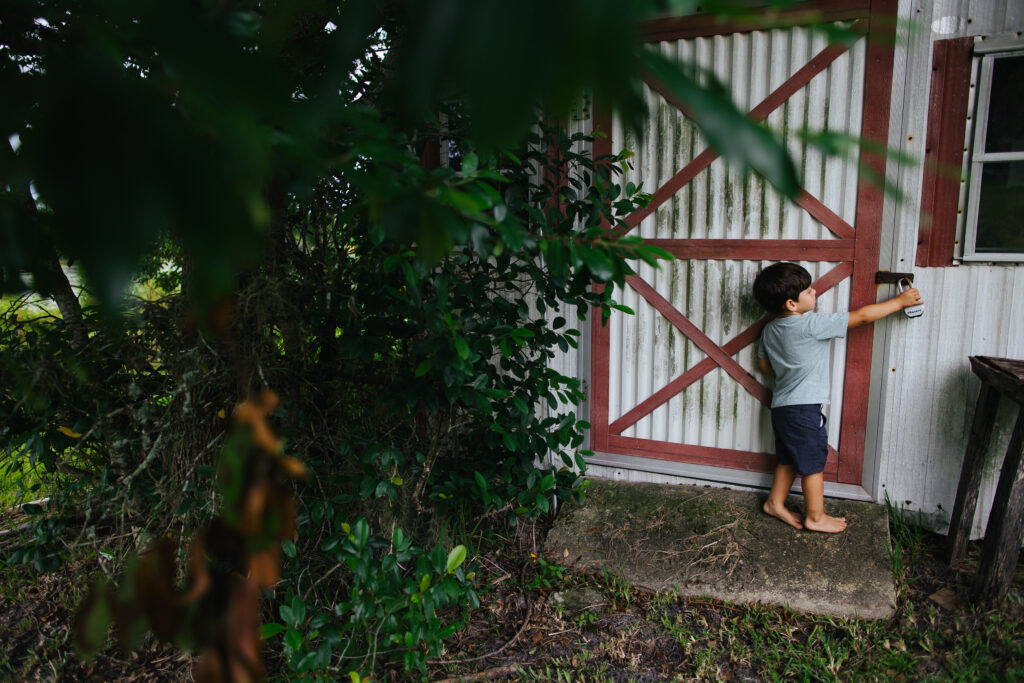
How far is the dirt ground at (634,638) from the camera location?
7.25 feet

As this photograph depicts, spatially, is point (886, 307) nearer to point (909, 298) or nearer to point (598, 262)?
point (909, 298)

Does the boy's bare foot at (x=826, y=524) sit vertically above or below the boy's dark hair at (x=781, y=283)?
below

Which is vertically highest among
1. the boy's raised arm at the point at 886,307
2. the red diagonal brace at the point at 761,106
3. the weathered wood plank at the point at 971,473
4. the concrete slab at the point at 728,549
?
the red diagonal brace at the point at 761,106

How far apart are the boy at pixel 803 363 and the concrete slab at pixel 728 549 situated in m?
0.14

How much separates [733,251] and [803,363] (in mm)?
682

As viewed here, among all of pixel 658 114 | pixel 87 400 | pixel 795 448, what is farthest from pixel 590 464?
pixel 87 400

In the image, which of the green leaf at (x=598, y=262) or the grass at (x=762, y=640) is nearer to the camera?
the green leaf at (x=598, y=262)

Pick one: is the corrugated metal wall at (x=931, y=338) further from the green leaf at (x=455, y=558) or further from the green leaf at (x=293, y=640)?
the green leaf at (x=293, y=640)

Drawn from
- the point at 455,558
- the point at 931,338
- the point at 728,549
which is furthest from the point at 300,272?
the point at 931,338

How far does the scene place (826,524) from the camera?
2.83 m

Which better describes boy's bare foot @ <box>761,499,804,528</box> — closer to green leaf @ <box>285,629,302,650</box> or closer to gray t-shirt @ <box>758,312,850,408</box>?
gray t-shirt @ <box>758,312,850,408</box>

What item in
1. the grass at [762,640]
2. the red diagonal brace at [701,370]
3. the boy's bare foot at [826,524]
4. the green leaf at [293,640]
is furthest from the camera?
the red diagonal brace at [701,370]

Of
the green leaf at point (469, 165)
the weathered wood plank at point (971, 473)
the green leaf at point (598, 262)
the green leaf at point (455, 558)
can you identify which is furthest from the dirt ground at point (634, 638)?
the green leaf at point (469, 165)

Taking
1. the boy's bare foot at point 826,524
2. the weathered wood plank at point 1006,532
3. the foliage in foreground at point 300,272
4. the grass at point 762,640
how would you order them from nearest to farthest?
1. the foliage in foreground at point 300,272
2. the grass at point 762,640
3. the weathered wood plank at point 1006,532
4. the boy's bare foot at point 826,524
